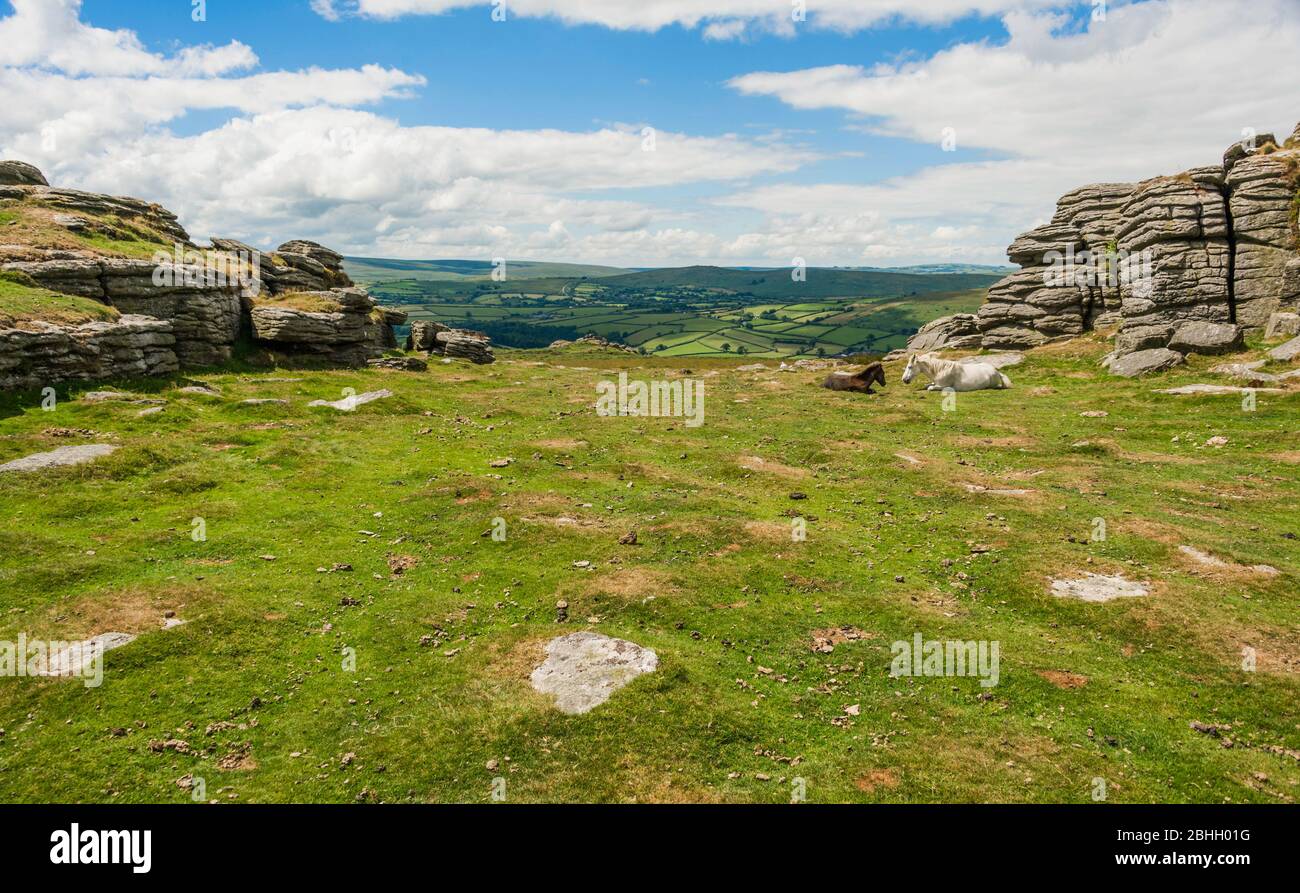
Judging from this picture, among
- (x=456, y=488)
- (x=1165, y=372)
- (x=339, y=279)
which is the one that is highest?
(x=339, y=279)

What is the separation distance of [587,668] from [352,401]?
3336cm

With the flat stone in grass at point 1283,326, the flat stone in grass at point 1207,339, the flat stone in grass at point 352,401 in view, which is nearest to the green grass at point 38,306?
the flat stone in grass at point 352,401

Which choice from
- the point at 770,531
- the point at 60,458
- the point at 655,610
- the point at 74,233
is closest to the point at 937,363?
the point at 770,531

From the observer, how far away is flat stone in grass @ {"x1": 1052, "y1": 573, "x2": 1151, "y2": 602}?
17453 millimetres

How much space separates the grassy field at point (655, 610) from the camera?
11977 millimetres

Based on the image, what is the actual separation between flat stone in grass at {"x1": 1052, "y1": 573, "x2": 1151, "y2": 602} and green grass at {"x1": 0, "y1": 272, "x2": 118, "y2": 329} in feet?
150

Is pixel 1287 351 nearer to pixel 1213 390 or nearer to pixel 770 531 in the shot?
pixel 1213 390

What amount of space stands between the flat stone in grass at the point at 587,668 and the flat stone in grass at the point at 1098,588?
11450 millimetres

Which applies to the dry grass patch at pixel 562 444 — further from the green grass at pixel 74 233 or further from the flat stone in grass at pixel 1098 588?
the green grass at pixel 74 233

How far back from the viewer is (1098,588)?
17953 millimetres

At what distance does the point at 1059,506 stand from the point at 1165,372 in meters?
30.7
